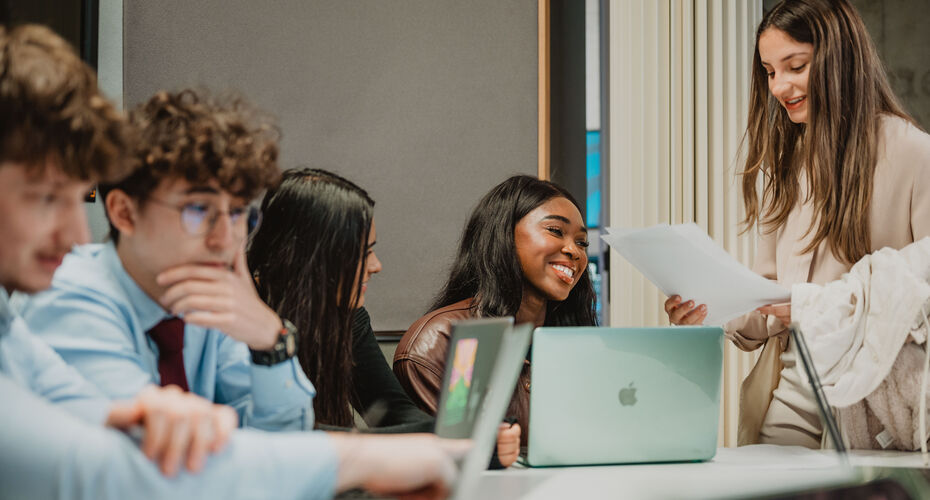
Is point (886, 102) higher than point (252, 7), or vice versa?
point (252, 7)

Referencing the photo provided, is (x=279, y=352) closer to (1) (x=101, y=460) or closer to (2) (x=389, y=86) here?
(1) (x=101, y=460)

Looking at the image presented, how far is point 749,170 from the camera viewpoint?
83.6 inches

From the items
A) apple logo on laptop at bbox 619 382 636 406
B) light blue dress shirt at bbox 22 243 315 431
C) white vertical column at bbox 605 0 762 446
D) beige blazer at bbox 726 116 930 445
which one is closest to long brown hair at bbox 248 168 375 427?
light blue dress shirt at bbox 22 243 315 431

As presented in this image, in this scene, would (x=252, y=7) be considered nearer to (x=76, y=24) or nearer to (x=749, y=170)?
(x=76, y=24)

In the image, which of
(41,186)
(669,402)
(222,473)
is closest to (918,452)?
(669,402)

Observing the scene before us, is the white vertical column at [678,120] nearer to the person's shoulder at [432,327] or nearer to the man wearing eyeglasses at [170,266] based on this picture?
the person's shoulder at [432,327]

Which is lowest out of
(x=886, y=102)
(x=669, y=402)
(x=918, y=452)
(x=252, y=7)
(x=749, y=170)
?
(x=918, y=452)

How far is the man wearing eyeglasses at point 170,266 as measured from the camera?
→ 3.67ft

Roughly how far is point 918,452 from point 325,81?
1.92 metres

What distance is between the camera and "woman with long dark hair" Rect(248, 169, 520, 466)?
1604 millimetres

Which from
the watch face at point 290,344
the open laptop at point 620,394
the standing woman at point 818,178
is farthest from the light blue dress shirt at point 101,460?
the standing woman at point 818,178

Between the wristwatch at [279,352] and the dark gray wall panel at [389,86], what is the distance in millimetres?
1393

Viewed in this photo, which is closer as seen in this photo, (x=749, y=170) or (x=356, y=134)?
(x=749, y=170)

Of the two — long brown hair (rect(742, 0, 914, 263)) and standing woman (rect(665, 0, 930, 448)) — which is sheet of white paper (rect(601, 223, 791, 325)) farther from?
long brown hair (rect(742, 0, 914, 263))
